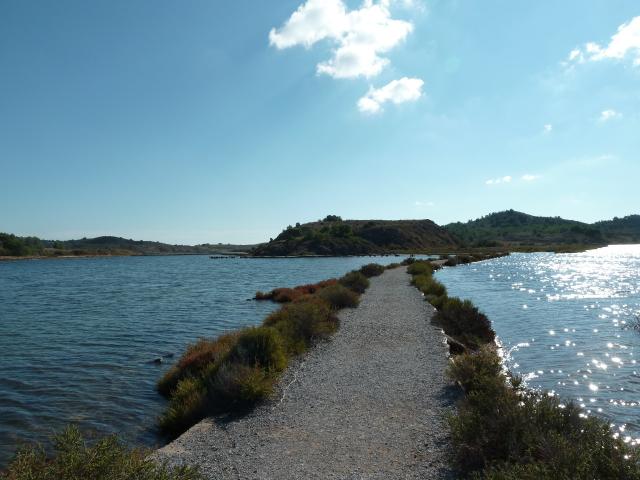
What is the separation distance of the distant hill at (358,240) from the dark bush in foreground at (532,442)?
139388mm

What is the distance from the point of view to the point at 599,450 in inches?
230

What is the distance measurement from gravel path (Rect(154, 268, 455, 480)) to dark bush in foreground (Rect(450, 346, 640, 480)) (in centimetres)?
61

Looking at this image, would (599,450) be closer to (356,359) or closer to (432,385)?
(432,385)

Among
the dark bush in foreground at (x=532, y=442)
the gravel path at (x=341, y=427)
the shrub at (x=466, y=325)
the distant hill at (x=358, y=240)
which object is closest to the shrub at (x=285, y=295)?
the shrub at (x=466, y=325)

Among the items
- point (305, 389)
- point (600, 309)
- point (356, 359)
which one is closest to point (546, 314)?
point (600, 309)

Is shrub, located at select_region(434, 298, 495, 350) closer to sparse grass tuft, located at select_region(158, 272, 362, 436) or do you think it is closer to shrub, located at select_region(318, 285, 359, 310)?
sparse grass tuft, located at select_region(158, 272, 362, 436)

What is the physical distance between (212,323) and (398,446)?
1874 cm

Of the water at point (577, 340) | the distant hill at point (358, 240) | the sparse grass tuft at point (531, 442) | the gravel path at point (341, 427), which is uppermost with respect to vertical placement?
the distant hill at point (358, 240)

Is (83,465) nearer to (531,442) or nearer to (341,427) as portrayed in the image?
(341,427)

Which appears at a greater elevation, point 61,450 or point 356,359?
point 61,450

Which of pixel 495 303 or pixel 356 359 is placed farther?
pixel 495 303

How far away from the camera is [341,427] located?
8.93 metres

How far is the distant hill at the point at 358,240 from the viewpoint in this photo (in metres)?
152

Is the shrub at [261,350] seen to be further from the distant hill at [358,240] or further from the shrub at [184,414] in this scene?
the distant hill at [358,240]
